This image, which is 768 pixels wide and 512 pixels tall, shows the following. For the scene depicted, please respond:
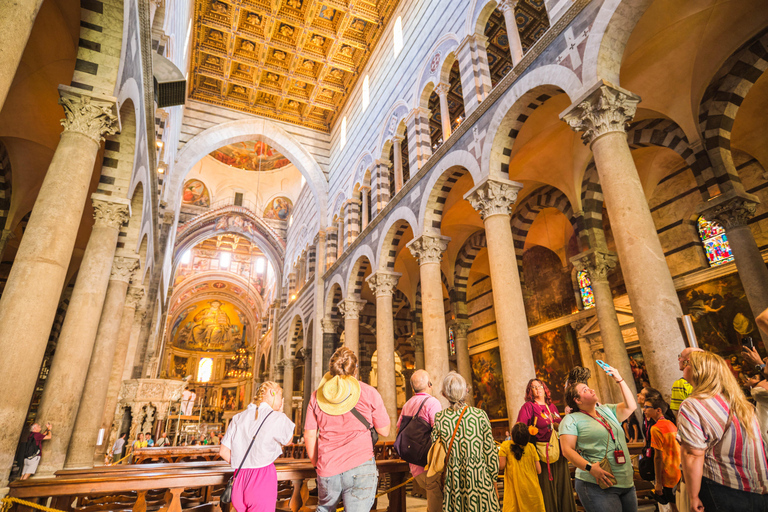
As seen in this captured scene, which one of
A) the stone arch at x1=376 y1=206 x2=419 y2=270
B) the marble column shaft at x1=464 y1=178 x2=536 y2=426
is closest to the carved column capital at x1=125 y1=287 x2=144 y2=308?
the stone arch at x1=376 y1=206 x2=419 y2=270

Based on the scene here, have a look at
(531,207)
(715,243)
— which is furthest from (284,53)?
(715,243)

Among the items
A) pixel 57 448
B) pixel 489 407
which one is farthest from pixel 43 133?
pixel 489 407

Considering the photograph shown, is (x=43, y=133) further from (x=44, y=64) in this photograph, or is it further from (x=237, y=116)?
(x=237, y=116)

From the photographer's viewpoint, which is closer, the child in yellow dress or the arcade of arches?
the child in yellow dress

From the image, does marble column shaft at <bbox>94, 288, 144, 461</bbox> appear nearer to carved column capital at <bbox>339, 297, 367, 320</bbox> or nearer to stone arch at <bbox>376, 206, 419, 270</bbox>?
carved column capital at <bbox>339, 297, 367, 320</bbox>

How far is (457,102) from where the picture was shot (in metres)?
13.8

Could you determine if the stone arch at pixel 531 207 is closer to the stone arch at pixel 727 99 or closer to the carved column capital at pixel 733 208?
the stone arch at pixel 727 99

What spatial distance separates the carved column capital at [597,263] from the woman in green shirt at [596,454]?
7.49m

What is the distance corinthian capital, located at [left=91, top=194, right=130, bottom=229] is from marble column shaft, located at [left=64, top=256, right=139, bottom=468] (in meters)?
1.96

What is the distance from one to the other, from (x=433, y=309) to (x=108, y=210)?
6.11 m

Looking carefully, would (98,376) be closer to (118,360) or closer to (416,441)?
(118,360)

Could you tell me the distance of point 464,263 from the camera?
14.4m

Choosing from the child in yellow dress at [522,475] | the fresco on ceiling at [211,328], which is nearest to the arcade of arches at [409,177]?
the child in yellow dress at [522,475]

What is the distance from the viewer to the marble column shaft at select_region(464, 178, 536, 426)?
6379 millimetres
